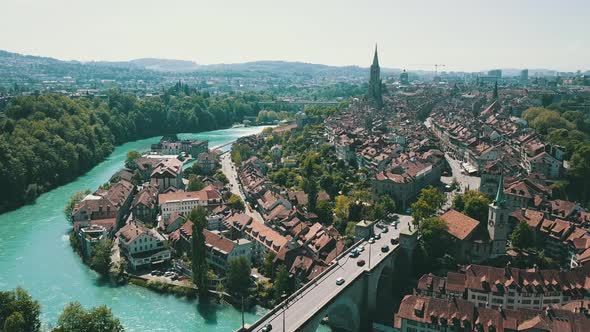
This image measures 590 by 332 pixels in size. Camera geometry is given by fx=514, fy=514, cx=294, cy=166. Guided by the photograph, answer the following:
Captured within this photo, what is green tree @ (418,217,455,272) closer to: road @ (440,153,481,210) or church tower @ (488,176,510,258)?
church tower @ (488,176,510,258)

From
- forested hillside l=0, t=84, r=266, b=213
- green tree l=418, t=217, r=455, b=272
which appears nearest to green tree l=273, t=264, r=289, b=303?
green tree l=418, t=217, r=455, b=272

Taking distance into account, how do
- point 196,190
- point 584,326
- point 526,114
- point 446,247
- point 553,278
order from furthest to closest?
1. point 526,114
2. point 196,190
3. point 446,247
4. point 553,278
5. point 584,326

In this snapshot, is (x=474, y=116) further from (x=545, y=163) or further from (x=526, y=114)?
(x=545, y=163)

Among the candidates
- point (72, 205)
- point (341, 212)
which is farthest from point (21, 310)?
point (341, 212)

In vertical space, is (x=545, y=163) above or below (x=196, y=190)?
above

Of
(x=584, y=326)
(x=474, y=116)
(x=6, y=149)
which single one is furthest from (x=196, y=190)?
(x=474, y=116)

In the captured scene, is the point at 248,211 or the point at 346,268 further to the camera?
the point at 248,211
